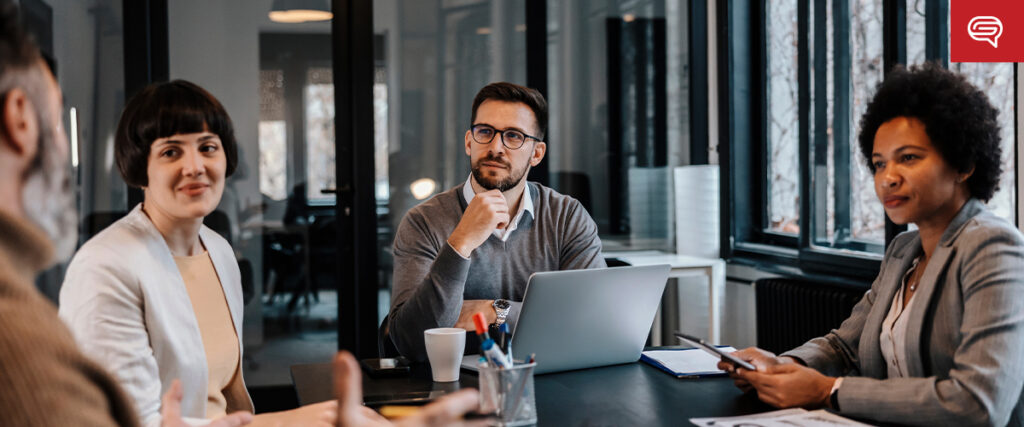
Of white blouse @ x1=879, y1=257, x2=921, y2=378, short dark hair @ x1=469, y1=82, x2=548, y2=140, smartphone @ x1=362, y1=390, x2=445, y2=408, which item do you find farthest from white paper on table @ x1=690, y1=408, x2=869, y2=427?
short dark hair @ x1=469, y1=82, x2=548, y2=140

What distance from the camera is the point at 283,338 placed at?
4180mm

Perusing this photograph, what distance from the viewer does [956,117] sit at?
1.61 meters

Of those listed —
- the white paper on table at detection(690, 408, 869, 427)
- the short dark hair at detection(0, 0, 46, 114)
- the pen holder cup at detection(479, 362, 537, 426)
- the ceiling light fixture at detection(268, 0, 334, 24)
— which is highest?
the ceiling light fixture at detection(268, 0, 334, 24)

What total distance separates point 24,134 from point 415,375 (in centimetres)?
126

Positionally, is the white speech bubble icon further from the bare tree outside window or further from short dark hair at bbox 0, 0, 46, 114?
short dark hair at bbox 0, 0, 46, 114

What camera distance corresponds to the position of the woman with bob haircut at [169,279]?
143 centimetres

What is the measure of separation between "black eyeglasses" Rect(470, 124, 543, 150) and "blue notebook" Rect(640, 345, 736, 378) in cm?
71

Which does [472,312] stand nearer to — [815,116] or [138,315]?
[138,315]

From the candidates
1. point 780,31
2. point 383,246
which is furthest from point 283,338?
point 780,31

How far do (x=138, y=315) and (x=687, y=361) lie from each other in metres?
1.15

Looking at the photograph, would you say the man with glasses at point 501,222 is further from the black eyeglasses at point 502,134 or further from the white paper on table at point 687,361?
the white paper on table at point 687,361

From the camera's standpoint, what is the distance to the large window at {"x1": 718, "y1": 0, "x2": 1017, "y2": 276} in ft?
9.68

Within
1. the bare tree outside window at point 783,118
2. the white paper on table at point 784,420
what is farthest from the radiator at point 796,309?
the white paper on table at point 784,420

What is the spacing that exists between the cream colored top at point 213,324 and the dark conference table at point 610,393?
15 centimetres
